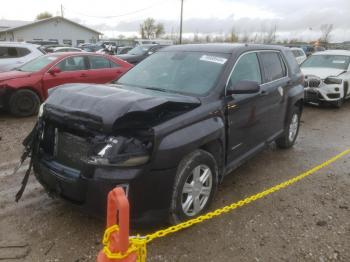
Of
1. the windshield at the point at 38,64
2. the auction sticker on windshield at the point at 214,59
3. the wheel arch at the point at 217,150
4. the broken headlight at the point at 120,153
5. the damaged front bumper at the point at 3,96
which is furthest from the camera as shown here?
the windshield at the point at 38,64

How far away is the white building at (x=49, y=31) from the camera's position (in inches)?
1788

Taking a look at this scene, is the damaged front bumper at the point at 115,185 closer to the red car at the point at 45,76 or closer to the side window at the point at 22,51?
the red car at the point at 45,76

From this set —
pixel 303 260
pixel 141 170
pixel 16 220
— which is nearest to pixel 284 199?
pixel 303 260

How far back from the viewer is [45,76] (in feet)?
26.3

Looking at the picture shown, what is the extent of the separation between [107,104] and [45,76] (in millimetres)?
5826

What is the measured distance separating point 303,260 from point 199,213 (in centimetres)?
105

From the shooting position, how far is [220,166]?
372 cm

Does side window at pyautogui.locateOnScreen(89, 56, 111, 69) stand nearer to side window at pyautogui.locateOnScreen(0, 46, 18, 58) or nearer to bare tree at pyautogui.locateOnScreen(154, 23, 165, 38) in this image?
side window at pyautogui.locateOnScreen(0, 46, 18, 58)

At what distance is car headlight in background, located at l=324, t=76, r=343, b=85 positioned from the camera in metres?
9.52

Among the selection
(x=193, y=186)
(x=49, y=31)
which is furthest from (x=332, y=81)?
(x=49, y=31)

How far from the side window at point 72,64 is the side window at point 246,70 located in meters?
5.44

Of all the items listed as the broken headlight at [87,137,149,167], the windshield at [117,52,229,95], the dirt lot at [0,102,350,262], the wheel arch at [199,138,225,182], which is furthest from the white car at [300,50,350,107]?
the broken headlight at [87,137,149,167]

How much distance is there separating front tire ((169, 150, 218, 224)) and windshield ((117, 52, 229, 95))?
80 cm

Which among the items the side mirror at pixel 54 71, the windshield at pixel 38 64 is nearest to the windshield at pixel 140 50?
the windshield at pixel 38 64
